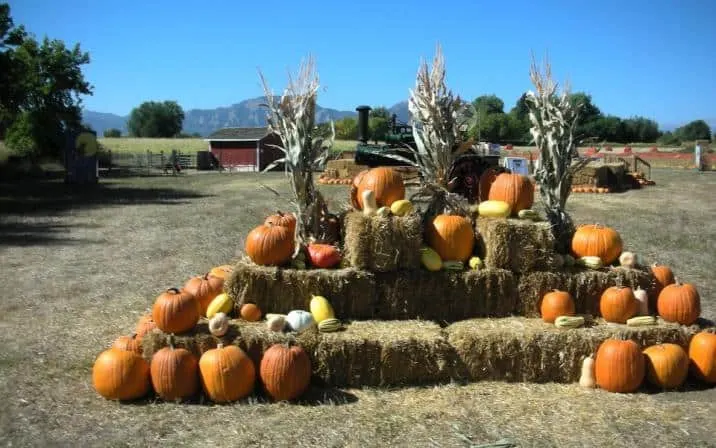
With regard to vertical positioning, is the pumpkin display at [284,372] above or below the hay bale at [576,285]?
below

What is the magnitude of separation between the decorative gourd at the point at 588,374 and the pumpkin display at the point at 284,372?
89.5 inches

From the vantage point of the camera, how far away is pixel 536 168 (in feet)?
22.2

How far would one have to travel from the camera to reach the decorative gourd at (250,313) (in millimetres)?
5527

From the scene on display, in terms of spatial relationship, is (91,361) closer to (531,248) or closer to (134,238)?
(531,248)

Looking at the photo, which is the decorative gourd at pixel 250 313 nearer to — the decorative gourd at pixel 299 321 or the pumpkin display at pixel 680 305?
the decorative gourd at pixel 299 321

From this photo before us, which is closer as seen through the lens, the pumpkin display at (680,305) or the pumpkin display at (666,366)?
the pumpkin display at (666,366)

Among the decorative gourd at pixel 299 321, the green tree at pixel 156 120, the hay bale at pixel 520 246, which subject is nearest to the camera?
the decorative gourd at pixel 299 321

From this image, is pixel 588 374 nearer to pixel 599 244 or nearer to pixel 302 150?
pixel 599 244

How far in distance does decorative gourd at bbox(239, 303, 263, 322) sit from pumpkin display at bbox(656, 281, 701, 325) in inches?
140

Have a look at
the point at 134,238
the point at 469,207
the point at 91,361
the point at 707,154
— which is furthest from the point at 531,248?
the point at 707,154

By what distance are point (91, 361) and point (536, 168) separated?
15.3 ft

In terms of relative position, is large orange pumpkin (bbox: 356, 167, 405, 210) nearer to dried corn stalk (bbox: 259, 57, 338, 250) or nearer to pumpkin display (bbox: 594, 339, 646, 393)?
dried corn stalk (bbox: 259, 57, 338, 250)

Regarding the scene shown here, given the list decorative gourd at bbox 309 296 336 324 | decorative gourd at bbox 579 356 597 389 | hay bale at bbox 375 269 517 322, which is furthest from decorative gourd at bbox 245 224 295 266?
decorative gourd at bbox 579 356 597 389

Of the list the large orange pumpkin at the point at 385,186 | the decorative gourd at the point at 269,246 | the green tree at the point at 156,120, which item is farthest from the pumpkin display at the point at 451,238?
the green tree at the point at 156,120
